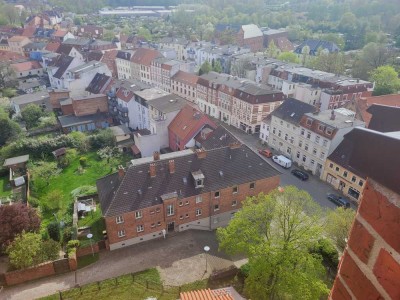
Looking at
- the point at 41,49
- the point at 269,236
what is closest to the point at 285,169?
the point at 269,236

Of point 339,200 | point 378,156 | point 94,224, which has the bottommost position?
point 94,224

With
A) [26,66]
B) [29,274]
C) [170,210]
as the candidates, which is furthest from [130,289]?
[26,66]

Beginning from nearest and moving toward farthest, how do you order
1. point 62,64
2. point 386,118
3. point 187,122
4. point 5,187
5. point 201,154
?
point 201,154
point 386,118
point 5,187
point 187,122
point 62,64

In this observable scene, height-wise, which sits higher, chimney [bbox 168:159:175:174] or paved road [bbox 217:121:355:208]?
chimney [bbox 168:159:175:174]

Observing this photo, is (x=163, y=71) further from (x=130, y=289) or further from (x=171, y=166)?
(x=130, y=289)

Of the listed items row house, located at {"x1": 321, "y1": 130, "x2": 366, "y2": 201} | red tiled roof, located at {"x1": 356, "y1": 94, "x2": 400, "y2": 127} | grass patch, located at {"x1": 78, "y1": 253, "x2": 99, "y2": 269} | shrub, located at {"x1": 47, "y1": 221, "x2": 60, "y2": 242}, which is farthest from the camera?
red tiled roof, located at {"x1": 356, "y1": 94, "x2": 400, "y2": 127}

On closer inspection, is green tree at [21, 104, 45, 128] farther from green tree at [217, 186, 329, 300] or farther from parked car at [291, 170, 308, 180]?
green tree at [217, 186, 329, 300]

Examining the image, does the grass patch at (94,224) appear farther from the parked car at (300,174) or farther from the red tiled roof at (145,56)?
the red tiled roof at (145,56)

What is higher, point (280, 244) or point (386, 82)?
point (386, 82)

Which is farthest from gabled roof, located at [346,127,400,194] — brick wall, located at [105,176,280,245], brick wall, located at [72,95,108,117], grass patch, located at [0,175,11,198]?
brick wall, located at [72,95,108,117]
